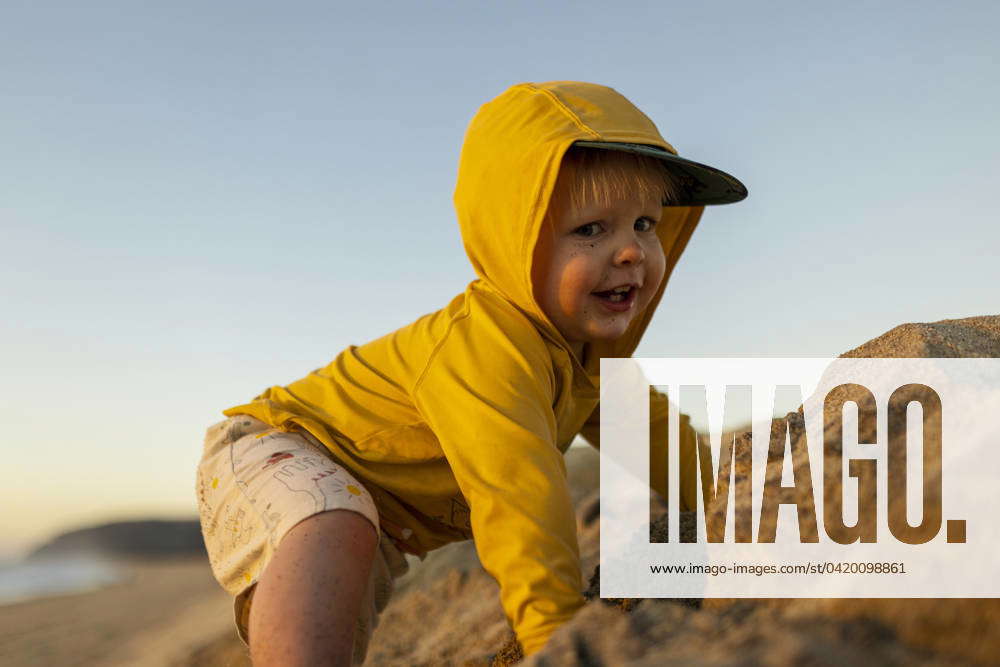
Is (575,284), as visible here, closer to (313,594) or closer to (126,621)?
(313,594)

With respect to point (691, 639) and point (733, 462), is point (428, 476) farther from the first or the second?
point (691, 639)

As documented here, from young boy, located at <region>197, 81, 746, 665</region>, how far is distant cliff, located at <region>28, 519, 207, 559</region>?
2.45 meters

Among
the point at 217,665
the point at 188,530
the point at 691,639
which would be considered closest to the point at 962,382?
the point at 691,639

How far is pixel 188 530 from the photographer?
4.97 metres

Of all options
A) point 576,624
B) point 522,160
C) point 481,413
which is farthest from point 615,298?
point 576,624

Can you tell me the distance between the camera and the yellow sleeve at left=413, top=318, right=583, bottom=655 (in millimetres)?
1574

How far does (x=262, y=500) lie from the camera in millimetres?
2027

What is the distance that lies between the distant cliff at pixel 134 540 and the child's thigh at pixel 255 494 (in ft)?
7.38

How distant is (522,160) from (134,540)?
3.64 meters

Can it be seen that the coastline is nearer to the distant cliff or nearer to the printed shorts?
the distant cliff

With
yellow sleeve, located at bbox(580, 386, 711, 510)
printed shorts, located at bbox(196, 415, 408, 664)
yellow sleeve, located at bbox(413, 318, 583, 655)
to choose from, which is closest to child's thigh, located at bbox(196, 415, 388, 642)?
printed shorts, located at bbox(196, 415, 408, 664)

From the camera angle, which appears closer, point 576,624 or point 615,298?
point 576,624

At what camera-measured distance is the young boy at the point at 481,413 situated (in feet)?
5.57

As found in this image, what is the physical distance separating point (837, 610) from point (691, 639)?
19cm
